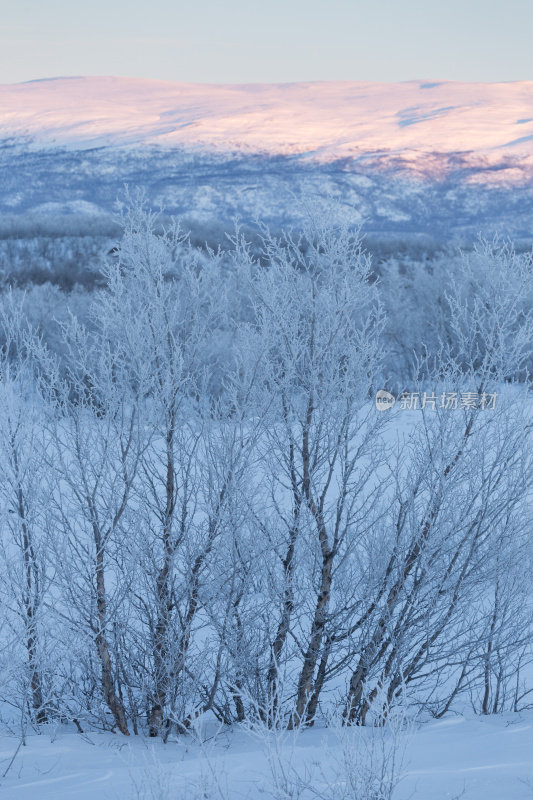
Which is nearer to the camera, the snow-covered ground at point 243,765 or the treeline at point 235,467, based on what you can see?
the snow-covered ground at point 243,765

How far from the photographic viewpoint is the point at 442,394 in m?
8.19

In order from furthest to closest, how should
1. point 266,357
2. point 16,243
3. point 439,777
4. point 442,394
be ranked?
point 16,243 < point 442,394 < point 266,357 < point 439,777

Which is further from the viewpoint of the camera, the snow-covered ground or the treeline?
the treeline

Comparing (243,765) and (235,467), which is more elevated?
(235,467)

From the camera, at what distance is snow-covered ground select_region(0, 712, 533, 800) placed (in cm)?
472

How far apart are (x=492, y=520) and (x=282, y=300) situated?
3.15 meters

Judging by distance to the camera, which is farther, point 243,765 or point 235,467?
point 235,467

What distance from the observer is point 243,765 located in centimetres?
591

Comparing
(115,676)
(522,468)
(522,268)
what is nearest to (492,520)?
(522,468)

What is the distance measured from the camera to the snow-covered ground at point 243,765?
186 inches

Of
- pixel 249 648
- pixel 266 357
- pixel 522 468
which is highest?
pixel 266 357

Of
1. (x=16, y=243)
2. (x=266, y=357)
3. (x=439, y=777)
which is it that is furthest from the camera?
(x=16, y=243)

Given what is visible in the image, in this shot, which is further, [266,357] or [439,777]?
[266,357]

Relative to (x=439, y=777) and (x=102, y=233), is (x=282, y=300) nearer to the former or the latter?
(x=439, y=777)
